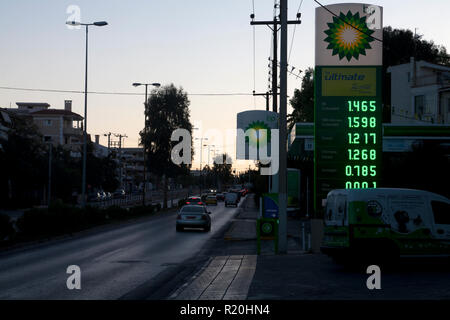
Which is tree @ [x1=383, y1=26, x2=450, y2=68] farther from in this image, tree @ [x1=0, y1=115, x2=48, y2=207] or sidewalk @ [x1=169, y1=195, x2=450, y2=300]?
sidewalk @ [x1=169, y1=195, x2=450, y2=300]

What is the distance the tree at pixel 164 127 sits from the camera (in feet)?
280

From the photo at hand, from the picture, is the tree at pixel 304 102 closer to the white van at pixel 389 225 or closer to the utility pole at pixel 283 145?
the utility pole at pixel 283 145

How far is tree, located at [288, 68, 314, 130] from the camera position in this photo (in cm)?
6959

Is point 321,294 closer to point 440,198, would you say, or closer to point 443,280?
point 443,280

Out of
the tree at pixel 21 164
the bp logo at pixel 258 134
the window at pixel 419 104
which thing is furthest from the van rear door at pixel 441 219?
the tree at pixel 21 164

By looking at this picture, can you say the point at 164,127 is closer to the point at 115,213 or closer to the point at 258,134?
the point at 115,213

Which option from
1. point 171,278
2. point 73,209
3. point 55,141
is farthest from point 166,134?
point 171,278

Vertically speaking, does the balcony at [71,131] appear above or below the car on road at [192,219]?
above

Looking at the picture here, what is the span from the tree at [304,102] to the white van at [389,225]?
52.2 m

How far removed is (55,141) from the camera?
368 feet

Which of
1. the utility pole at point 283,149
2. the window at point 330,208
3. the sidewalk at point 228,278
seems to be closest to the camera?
the sidewalk at point 228,278

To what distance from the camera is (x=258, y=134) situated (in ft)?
140

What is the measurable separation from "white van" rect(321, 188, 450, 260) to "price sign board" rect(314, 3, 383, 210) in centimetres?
585
